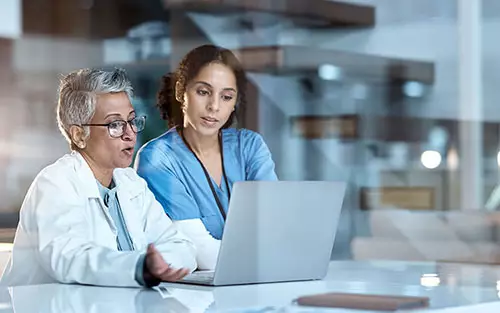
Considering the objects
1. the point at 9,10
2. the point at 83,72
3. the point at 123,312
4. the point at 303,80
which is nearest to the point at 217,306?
the point at 123,312

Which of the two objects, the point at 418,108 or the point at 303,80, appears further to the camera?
the point at 418,108

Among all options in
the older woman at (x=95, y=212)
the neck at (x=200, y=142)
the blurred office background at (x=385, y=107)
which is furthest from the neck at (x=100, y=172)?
the blurred office background at (x=385, y=107)

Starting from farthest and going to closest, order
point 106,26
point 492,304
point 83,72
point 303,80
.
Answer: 1. point 303,80
2. point 106,26
3. point 83,72
4. point 492,304

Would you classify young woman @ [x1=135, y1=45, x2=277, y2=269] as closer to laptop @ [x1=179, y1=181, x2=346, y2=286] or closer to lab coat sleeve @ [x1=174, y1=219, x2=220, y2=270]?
lab coat sleeve @ [x1=174, y1=219, x2=220, y2=270]

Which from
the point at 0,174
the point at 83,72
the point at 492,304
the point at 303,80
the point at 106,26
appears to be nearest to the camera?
the point at 492,304

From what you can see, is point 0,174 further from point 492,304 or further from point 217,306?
point 492,304

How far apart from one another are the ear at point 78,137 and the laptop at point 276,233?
0.51 meters

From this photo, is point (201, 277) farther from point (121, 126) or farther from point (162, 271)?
point (121, 126)

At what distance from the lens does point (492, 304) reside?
160 centimetres

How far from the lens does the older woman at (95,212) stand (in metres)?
1.94

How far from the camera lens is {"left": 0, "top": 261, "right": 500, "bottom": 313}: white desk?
1526 mm

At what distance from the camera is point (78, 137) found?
2.37 meters

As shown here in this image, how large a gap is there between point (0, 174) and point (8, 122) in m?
0.14

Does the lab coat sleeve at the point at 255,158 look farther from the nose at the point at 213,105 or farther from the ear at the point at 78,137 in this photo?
the ear at the point at 78,137
